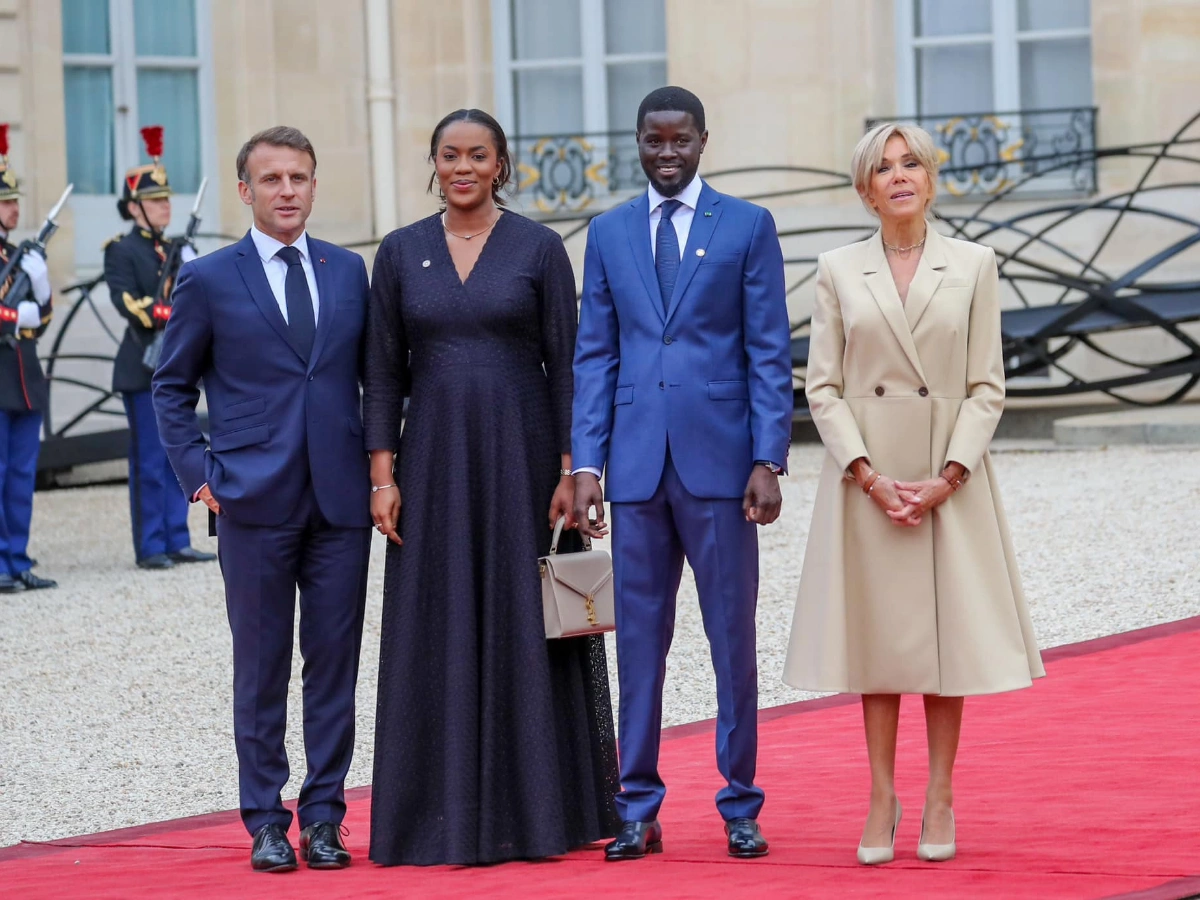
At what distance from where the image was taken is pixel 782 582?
8.29 meters

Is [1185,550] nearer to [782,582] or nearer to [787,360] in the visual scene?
[782,582]

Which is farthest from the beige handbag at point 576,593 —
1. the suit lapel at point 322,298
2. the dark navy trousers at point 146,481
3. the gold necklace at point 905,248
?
the dark navy trousers at point 146,481

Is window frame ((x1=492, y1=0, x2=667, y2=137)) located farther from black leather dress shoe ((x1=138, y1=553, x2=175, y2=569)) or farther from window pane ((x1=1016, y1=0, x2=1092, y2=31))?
black leather dress shoe ((x1=138, y1=553, x2=175, y2=569))

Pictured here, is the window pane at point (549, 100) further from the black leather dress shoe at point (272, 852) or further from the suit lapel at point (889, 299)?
the black leather dress shoe at point (272, 852)

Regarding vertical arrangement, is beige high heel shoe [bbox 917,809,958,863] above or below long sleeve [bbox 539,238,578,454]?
below

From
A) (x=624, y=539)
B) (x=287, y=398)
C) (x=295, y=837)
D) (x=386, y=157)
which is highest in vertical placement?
(x=386, y=157)

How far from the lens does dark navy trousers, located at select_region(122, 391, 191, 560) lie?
30.6ft

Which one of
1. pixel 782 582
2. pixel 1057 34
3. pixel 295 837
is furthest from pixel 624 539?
pixel 1057 34

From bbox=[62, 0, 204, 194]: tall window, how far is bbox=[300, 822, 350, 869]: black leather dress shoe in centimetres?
1014

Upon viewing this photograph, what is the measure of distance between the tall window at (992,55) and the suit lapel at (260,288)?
10.5m

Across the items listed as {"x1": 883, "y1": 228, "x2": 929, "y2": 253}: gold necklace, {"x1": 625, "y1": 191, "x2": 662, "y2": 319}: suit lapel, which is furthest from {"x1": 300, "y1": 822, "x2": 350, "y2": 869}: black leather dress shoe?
{"x1": 883, "y1": 228, "x2": 929, "y2": 253}: gold necklace

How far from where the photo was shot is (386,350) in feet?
14.6

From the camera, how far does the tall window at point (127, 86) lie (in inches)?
547

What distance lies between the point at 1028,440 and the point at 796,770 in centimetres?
803
